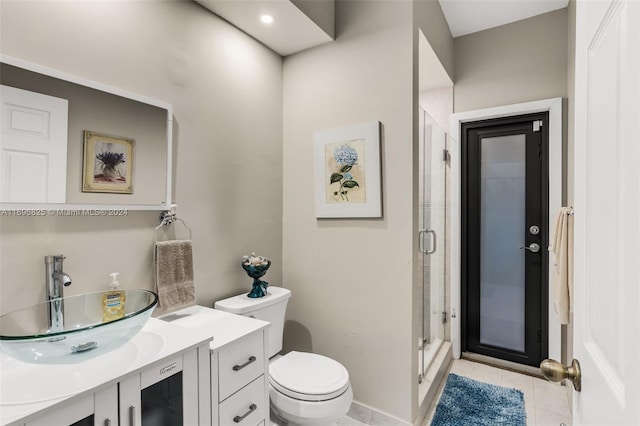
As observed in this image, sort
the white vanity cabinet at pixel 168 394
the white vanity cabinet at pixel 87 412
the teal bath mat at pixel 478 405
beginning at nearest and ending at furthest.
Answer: the white vanity cabinet at pixel 87 412
the white vanity cabinet at pixel 168 394
the teal bath mat at pixel 478 405

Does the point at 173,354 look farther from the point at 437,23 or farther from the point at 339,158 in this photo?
the point at 437,23

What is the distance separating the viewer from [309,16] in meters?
1.97

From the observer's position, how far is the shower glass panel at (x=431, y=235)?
2.25 m

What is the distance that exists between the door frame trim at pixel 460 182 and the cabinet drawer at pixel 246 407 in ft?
6.66

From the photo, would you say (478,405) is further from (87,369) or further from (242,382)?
(87,369)

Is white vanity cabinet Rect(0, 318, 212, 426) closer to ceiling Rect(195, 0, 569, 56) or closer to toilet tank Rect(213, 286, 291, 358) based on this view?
toilet tank Rect(213, 286, 291, 358)

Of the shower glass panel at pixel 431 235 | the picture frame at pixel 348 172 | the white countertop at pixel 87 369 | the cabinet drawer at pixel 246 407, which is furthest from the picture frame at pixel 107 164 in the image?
the shower glass panel at pixel 431 235

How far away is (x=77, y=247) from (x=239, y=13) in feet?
4.88

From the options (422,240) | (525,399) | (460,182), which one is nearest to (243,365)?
(422,240)

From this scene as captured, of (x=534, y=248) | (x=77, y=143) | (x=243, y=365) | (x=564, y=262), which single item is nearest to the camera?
(x=77, y=143)

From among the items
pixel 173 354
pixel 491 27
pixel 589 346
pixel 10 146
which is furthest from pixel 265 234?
pixel 491 27

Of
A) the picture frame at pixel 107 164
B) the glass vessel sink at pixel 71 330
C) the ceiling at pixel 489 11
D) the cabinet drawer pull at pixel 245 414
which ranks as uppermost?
the ceiling at pixel 489 11

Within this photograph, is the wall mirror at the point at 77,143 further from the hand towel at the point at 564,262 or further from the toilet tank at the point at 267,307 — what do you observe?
the hand towel at the point at 564,262

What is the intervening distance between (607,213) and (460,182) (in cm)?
251
